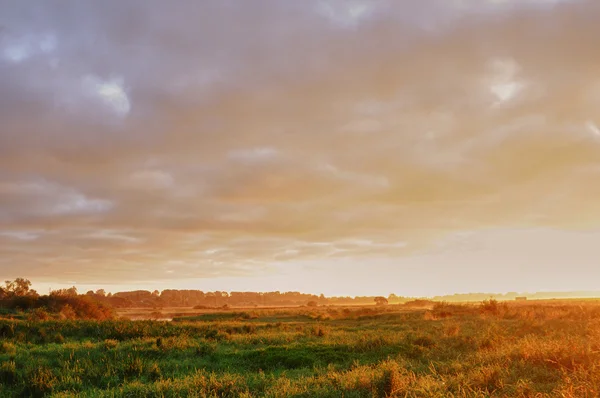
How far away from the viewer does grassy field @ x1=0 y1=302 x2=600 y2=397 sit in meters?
12.6

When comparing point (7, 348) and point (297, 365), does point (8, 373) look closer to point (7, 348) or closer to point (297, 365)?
point (7, 348)

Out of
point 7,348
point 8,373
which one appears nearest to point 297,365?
point 8,373

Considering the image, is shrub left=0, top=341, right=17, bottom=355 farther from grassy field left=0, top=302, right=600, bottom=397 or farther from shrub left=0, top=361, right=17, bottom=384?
Answer: shrub left=0, top=361, right=17, bottom=384

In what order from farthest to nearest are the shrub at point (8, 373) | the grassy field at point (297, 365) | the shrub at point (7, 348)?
the shrub at point (7, 348) → the shrub at point (8, 373) → the grassy field at point (297, 365)

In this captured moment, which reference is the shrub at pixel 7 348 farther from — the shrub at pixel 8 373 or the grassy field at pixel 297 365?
the shrub at pixel 8 373

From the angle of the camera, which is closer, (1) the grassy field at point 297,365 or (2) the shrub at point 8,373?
(1) the grassy field at point 297,365

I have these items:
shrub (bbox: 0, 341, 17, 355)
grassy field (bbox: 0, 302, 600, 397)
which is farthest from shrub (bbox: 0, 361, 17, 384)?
shrub (bbox: 0, 341, 17, 355)

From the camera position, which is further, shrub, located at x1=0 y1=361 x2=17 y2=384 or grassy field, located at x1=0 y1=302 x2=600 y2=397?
shrub, located at x1=0 y1=361 x2=17 y2=384

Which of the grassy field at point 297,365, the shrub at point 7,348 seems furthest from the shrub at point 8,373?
the shrub at point 7,348

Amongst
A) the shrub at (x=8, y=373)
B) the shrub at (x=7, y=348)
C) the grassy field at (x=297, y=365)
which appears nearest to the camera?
the grassy field at (x=297, y=365)

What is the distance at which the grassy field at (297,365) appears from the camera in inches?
496

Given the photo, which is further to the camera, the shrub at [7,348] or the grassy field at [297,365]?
the shrub at [7,348]

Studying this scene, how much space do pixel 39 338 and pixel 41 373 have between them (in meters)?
16.3

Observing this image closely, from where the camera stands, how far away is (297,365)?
20.1 meters
